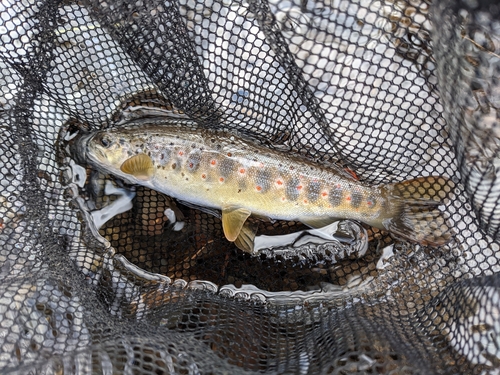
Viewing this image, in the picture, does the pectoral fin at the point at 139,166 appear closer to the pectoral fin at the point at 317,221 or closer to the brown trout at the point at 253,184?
the brown trout at the point at 253,184

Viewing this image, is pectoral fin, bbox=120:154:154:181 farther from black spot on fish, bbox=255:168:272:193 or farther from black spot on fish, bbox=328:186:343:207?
black spot on fish, bbox=328:186:343:207

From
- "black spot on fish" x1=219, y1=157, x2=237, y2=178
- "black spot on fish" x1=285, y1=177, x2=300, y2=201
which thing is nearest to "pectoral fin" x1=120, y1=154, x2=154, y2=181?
"black spot on fish" x1=219, y1=157, x2=237, y2=178

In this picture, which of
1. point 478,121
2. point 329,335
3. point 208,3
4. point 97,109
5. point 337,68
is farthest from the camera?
point 97,109

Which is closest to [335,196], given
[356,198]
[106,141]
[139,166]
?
[356,198]

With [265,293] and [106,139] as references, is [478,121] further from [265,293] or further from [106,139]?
[106,139]

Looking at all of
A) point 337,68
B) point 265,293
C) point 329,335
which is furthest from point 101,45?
point 329,335

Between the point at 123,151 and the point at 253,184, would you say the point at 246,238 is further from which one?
the point at 123,151

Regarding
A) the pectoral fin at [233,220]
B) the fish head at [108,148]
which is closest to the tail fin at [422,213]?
the pectoral fin at [233,220]
